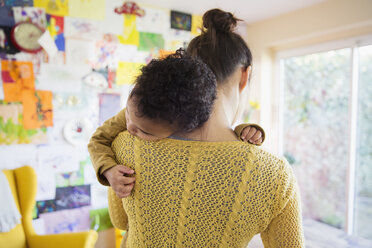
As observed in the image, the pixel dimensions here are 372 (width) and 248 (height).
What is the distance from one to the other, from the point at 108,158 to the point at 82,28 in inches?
80.6

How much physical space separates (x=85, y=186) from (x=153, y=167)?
2072 millimetres

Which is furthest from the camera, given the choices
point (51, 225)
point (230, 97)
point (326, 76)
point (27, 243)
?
point (326, 76)

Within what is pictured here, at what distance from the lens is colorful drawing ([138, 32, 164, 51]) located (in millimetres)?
2711

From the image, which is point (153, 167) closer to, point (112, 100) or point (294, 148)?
point (112, 100)

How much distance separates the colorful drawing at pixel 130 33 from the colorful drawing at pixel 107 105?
51 cm

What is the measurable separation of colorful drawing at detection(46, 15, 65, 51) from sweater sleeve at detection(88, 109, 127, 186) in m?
1.83

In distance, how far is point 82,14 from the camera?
2379 millimetres

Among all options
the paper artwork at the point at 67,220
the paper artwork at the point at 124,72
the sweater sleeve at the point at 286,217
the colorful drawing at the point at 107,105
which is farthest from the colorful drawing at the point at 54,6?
the sweater sleeve at the point at 286,217

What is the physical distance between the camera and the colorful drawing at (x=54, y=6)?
219cm

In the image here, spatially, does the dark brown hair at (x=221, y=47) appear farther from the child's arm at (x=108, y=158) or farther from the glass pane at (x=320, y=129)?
the glass pane at (x=320, y=129)

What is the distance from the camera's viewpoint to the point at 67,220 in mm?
2361

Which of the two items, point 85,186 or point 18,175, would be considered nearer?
point 18,175

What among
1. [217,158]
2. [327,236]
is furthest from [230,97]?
[327,236]

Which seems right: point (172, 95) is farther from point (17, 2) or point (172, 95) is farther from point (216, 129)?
point (17, 2)
